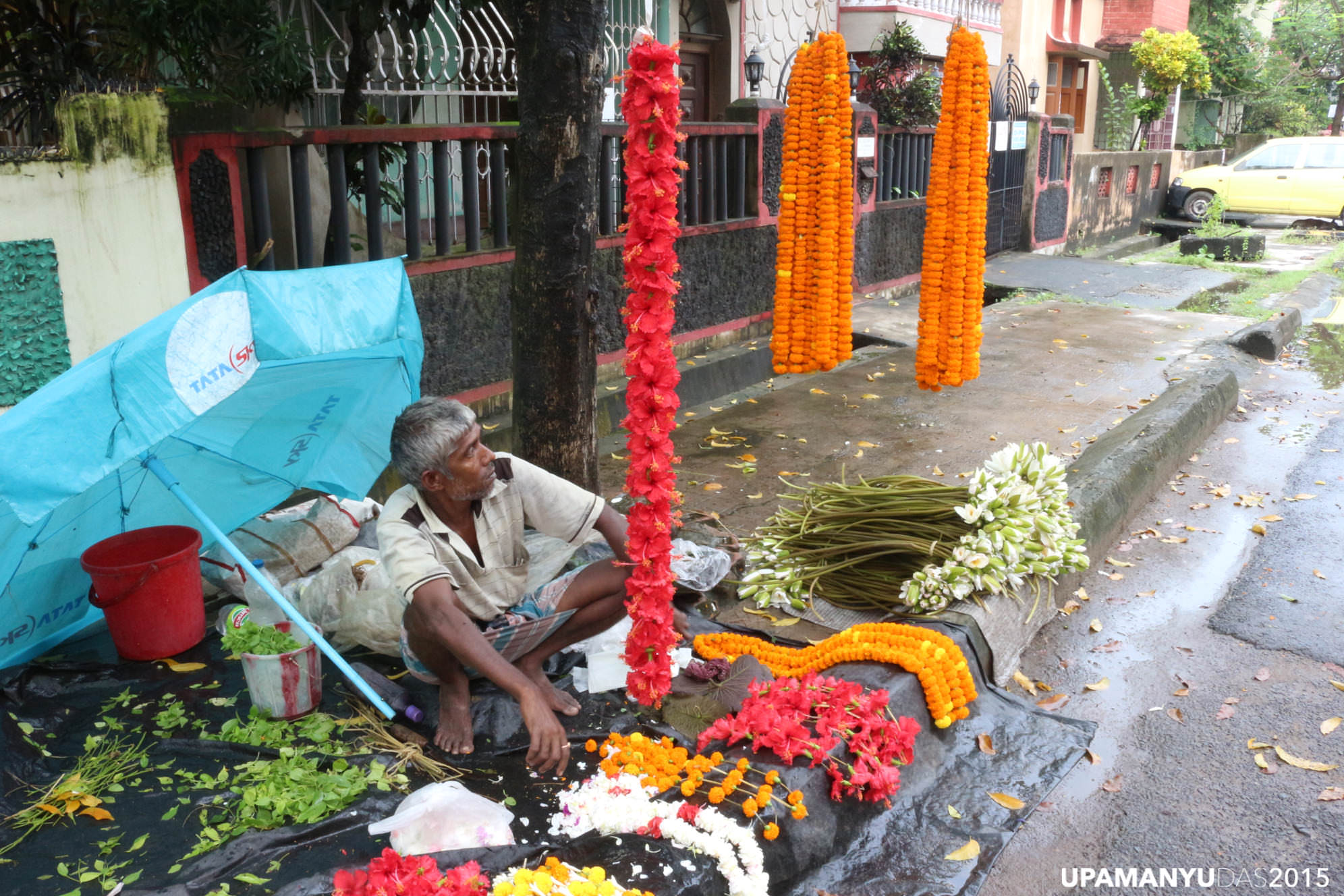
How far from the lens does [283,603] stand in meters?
3.35

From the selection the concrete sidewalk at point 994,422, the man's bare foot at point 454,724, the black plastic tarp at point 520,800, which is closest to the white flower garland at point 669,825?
the black plastic tarp at point 520,800

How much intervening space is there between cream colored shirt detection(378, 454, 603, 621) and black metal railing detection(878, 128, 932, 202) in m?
9.07

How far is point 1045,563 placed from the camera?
14.5ft

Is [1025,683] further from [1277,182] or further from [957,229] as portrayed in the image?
[1277,182]

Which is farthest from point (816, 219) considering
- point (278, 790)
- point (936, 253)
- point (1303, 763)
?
point (278, 790)

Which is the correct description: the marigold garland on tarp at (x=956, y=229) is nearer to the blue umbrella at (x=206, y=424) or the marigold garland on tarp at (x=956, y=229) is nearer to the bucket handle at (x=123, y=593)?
the blue umbrella at (x=206, y=424)

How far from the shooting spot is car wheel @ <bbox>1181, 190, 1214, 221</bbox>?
69.4 feet

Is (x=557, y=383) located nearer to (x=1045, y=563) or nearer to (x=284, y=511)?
(x=284, y=511)

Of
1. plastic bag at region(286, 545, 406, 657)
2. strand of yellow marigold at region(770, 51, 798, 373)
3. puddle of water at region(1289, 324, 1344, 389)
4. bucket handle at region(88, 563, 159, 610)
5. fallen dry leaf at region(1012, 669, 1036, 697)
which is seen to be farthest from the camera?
puddle of water at region(1289, 324, 1344, 389)

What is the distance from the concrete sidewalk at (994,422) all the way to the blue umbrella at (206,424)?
1.72 metres

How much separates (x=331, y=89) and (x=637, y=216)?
14.4 feet

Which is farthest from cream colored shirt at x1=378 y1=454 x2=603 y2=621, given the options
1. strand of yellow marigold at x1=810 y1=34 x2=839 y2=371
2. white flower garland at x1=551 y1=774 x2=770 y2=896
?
strand of yellow marigold at x1=810 y1=34 x2=839 y2=371

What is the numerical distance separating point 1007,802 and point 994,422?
414cm

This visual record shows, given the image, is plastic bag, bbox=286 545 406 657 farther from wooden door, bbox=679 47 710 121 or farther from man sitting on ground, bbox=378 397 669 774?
wooden door, bbox=679 47 710 121
